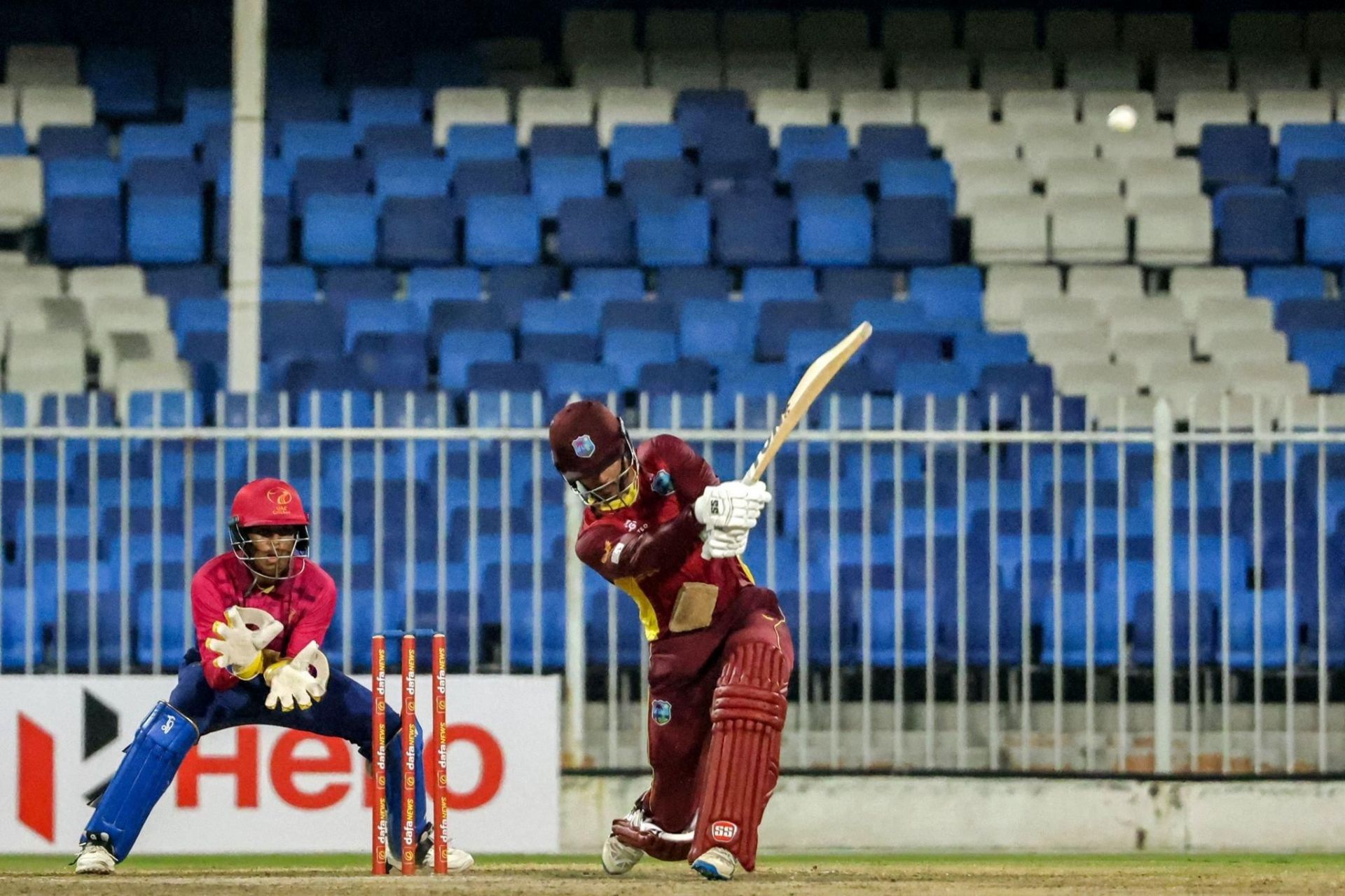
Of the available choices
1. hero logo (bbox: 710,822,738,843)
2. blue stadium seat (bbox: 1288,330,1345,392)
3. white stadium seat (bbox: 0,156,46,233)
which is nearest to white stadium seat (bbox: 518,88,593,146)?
white stadium seat (bbox: 0,156,46,233)

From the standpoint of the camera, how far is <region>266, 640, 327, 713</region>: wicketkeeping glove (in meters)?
7.39

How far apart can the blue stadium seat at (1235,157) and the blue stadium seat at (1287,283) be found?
0.92 meters

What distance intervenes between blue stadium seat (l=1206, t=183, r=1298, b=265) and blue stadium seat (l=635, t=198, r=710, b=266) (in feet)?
11.3

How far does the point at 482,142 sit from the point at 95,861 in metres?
8.31

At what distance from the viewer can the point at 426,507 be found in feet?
37.1

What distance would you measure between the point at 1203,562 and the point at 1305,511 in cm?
71

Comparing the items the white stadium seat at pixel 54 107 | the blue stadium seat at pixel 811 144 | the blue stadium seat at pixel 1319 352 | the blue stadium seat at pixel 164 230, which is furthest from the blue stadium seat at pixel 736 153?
the white stadium seat at pixel 54 107

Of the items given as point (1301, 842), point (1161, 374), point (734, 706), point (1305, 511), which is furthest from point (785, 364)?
point (734, 706)

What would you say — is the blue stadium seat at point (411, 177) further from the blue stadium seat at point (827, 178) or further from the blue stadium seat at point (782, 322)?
the blue stadium seat at point (782, 322)

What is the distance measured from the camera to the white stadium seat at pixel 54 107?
15289mm

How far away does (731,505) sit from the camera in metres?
6.71

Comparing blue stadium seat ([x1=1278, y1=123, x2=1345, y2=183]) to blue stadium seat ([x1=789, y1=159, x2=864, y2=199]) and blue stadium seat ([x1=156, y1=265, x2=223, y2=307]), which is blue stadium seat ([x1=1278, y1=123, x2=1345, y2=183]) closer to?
blue stadium seat ([x1=789, y1=159, x2=864, y2=199])

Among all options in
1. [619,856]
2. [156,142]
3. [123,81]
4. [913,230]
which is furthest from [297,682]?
[123,81]

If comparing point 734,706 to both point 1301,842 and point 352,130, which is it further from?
point 352,130
